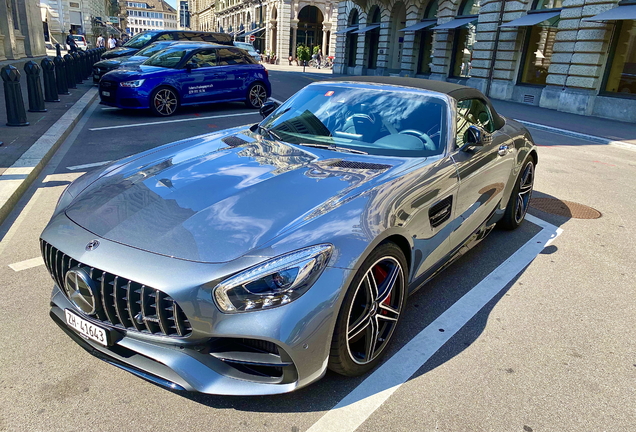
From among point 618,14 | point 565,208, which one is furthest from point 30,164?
point 618,14

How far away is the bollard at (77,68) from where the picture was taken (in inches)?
625

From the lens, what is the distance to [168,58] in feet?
39.8

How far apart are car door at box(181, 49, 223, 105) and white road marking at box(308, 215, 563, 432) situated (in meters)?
9.49

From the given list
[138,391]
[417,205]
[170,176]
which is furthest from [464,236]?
[138,391]

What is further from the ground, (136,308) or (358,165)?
(358,165)

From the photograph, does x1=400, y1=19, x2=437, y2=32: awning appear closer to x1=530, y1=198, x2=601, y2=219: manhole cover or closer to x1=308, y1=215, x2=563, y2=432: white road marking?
x1=530, y1=198, x2=601, y2=219: manhole cover

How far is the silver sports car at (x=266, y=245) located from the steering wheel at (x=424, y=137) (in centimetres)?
1

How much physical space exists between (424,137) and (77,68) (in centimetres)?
1608

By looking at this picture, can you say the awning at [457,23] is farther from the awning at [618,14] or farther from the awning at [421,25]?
the awning at [618,14]

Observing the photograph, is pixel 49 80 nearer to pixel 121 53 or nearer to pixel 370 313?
pixel 121 53

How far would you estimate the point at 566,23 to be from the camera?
18.8 meters

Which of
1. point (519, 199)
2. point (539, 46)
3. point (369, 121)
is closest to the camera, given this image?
point (369, 121)

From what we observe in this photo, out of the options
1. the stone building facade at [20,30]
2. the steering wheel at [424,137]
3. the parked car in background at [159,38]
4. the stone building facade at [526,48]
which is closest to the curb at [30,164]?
the steering wheel at [424,137]

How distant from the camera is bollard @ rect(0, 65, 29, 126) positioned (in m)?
8.17
